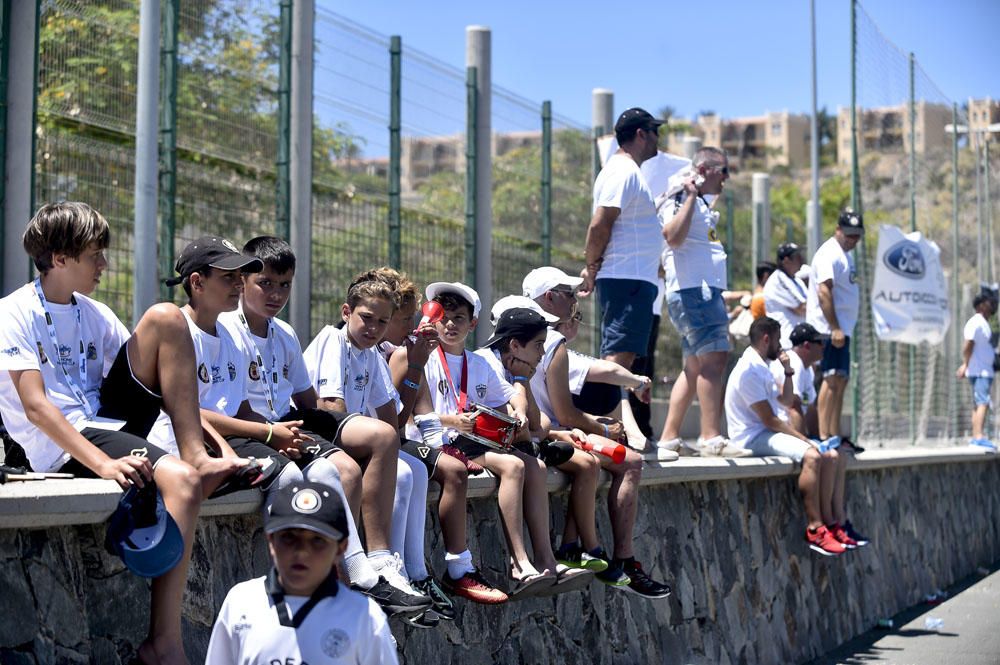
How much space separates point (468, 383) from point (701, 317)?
293 cm

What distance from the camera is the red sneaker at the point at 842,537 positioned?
10.3 metres

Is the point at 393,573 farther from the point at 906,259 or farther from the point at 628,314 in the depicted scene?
the point at 906,259

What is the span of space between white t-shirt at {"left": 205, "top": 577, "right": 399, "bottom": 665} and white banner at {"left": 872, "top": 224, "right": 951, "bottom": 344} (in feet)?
42.7

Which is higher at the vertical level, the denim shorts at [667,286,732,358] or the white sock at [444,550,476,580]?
the denim shorts at [667,286,732,358]

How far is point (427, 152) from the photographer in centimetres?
1063

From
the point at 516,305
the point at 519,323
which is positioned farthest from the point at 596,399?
the point at 519,323

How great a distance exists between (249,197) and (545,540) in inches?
134

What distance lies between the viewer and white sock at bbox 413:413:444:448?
632 cm

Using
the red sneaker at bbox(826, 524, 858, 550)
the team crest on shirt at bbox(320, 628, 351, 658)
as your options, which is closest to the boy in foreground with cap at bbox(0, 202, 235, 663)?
the team crest on shirt at bbox(320, 628, 351, 658)

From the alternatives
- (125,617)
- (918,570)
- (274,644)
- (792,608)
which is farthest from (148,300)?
(918,570)

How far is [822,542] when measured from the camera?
33.2 ft

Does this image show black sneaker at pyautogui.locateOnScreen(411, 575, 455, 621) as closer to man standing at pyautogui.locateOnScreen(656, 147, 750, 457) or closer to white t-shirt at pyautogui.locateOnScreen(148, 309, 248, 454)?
white t-shirt at pyautogui.locateOnScreen(148, 309, 248, 454)

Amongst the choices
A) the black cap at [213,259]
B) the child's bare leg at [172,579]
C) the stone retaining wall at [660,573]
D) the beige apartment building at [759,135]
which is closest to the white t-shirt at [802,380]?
the stone retaining wall at [660,573]

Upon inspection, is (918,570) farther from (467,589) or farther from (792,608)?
(467,589)
